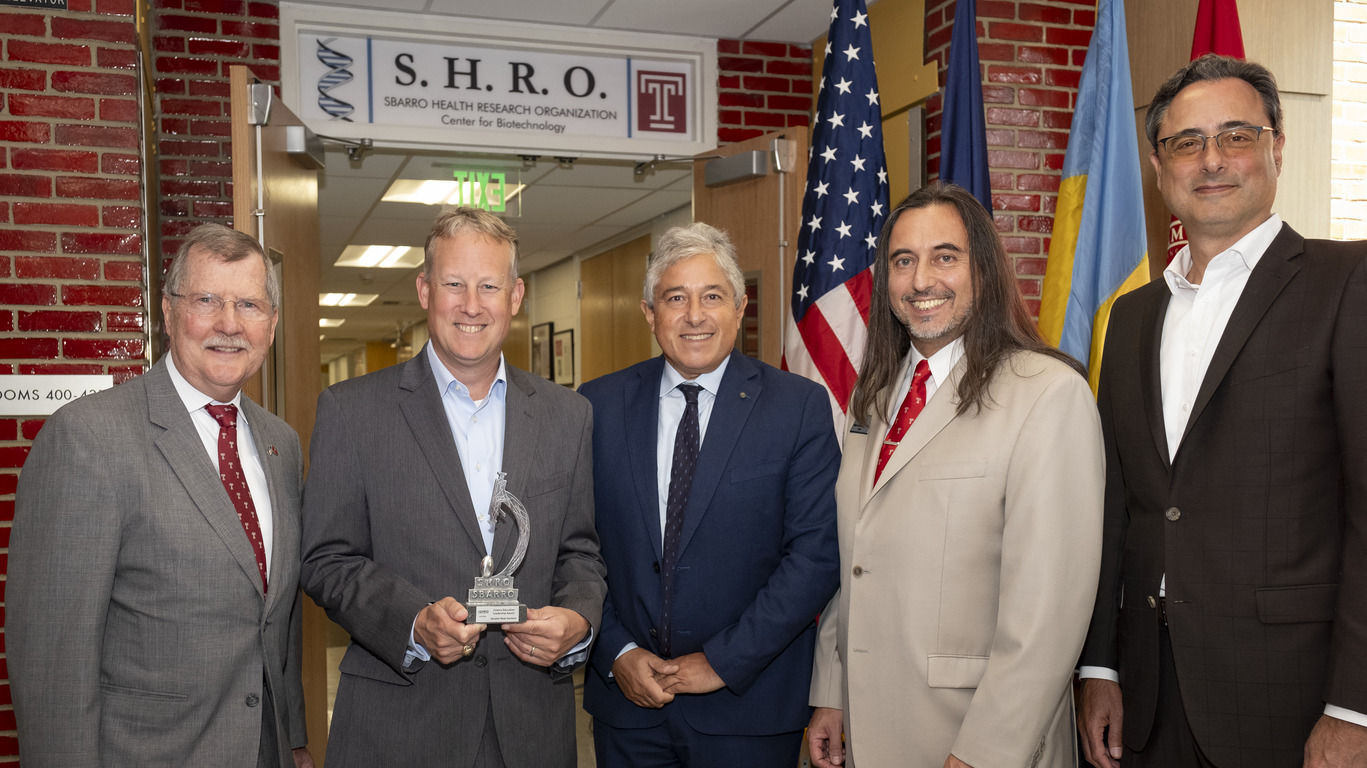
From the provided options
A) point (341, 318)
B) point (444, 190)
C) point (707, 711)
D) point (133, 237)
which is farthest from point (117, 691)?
point (341, 318)

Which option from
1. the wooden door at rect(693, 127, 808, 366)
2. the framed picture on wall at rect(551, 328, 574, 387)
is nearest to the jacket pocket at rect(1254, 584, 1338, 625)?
the wooden door at rect(693, 127, 808, 366)

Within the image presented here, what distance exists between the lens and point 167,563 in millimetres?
1814

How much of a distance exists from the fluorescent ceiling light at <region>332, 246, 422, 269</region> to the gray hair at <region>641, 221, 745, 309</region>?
8.19 meters

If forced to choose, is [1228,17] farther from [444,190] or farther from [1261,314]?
[444,190]

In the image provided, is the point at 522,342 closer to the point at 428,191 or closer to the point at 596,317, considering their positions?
the point at 596,317

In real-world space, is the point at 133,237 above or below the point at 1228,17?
below

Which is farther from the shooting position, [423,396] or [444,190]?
[444,190]

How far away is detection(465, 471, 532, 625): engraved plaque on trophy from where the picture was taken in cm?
184

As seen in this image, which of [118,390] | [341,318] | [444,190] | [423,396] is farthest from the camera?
[341,318]

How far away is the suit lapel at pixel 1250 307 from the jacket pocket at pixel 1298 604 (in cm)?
30

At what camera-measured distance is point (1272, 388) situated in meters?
1.76

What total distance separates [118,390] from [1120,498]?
1.97 metres

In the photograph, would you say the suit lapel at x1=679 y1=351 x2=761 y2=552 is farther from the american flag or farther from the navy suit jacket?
the american flag

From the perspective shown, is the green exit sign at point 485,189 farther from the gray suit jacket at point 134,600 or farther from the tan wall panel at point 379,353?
the tan wall panel at point 379,353
